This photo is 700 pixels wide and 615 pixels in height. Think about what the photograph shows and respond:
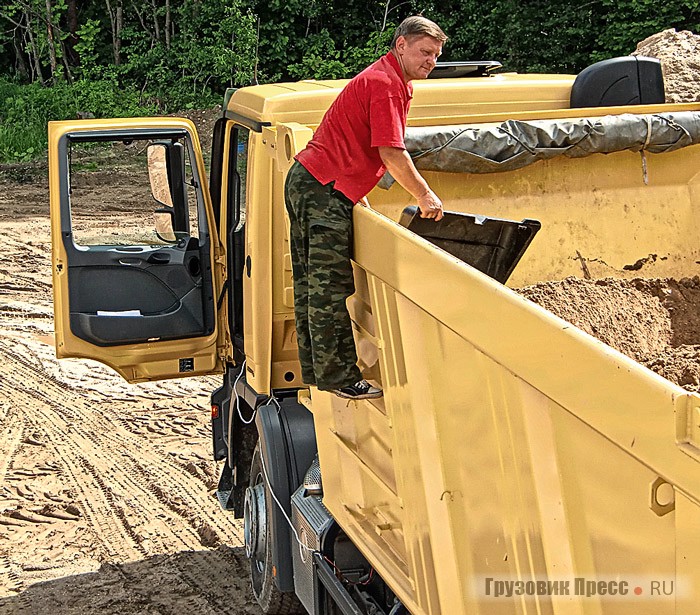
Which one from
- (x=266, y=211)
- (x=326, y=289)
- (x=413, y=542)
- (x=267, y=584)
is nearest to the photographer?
(x=413, y=542)

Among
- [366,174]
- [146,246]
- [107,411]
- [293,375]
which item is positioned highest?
[366,174]

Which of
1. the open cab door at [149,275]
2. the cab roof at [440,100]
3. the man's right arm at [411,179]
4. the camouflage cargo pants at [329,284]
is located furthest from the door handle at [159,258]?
the man's right arm at [411,179]

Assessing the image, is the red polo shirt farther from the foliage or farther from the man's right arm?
the foliage

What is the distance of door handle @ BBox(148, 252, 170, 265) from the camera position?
567 cm

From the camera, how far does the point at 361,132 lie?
12.2ft

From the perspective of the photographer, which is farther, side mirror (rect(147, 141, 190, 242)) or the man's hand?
side mirror (rect(147, 141, 190, 242))

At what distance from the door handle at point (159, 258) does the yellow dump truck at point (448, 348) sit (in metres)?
0.01

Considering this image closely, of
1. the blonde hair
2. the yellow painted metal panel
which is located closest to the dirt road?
the yellow painted metal panel

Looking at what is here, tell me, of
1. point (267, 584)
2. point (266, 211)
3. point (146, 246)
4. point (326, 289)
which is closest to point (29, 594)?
point (267, 584)

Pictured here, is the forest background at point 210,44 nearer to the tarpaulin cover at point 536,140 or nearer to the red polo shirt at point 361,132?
the tarpaulin cover at point 536,140

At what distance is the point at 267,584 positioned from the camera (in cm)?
509

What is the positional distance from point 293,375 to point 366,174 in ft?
5.09

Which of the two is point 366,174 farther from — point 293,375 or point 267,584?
point 267,584

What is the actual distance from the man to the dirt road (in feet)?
8.07
